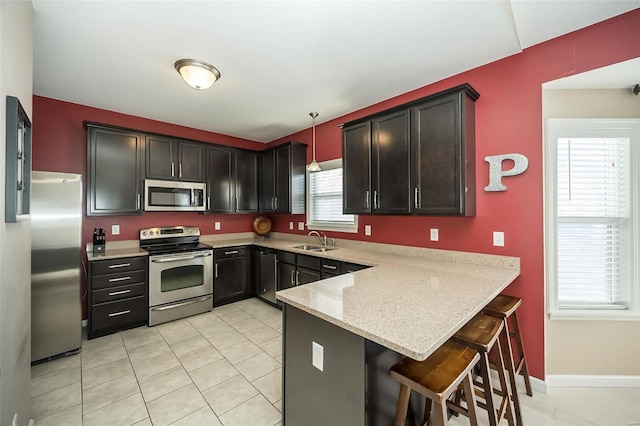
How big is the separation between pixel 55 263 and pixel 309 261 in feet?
8.32

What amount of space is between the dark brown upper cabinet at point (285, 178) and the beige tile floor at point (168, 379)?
1835mm

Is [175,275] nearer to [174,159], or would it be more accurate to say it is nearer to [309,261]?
[174,159]

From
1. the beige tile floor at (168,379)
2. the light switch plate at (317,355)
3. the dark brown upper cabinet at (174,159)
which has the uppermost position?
the dark brown upper cabinet at (174,159)

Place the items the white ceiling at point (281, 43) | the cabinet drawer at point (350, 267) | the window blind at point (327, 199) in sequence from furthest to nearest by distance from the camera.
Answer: the window blind at point (327, 199) → the cabinet drawer at point (350, 267) → the white ceiling at point (281, 43)

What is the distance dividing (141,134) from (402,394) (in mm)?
4005

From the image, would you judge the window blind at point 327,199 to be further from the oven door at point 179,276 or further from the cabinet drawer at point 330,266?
the oven door at point 179,276

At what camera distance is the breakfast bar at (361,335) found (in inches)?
45.8

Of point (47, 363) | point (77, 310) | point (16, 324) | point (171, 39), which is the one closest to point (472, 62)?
point (171, 39)

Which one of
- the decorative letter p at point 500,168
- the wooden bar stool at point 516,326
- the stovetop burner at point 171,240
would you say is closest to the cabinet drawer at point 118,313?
the stovetop burner at point 171,240

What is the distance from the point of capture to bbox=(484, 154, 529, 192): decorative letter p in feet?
7.21

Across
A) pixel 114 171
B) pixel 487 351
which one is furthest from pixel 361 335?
pixel 114 171

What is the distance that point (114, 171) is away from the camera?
10.9 feet

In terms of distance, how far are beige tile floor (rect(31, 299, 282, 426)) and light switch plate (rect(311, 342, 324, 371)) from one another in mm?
735

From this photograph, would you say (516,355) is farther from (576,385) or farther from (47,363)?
(47,363)
